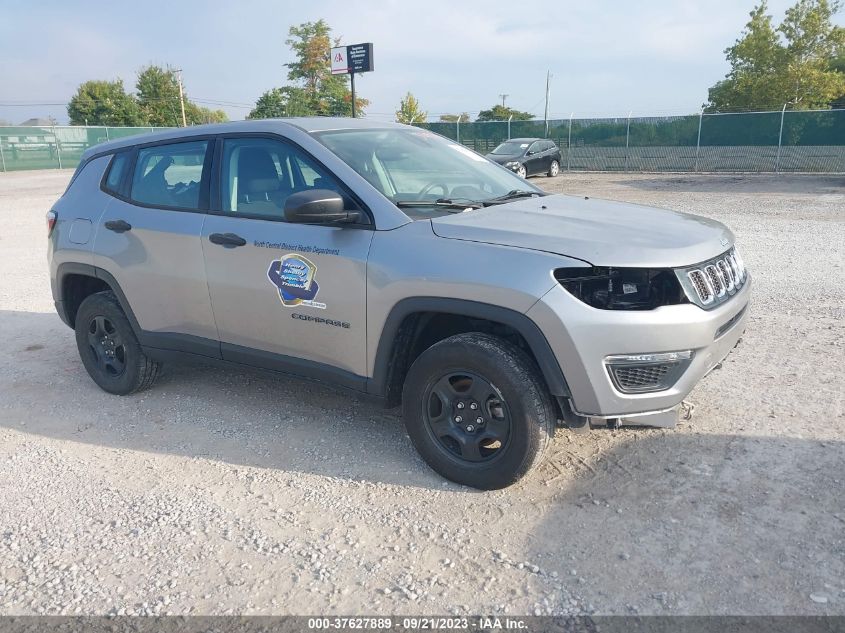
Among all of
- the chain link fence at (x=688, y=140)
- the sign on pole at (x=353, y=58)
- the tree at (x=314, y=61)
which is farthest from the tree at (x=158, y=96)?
the sign on pole at (x=353, y=58)

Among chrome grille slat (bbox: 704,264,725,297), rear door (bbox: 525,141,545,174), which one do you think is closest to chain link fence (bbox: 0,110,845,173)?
rear door (bbox: 525,141,545,174)

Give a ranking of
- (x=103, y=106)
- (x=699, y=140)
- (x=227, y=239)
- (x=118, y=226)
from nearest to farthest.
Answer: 1. (x=227, y=239)
2. (x=118, y=226)
3. (x=699, y=140)
4. (x=103, y=106)

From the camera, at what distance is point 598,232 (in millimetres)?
3275

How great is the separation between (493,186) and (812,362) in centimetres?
268

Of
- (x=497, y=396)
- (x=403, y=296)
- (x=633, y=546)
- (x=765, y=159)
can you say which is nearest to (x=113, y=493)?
(x=403, y=296)

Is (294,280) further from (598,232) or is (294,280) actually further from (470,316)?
(598,232)

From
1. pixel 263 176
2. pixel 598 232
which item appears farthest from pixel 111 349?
pixel 598 232

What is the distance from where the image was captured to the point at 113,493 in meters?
3.57

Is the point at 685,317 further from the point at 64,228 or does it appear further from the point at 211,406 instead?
the point at 64,228

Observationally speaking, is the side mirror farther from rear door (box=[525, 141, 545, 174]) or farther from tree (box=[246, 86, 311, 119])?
tree (box=[246, 86, 311, 119])

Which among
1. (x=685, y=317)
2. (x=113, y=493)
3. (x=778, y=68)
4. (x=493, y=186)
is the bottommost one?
(x=113, y=493)

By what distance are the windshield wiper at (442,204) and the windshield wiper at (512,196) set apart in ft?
0.38

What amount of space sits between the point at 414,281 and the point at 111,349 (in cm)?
277

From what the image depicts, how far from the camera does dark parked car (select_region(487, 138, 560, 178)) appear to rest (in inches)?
915
